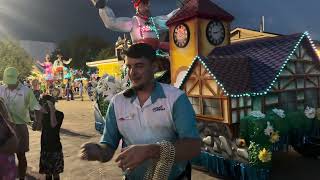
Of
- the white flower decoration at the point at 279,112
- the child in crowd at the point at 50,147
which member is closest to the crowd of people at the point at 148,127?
the child in crowd at the point at 50,147

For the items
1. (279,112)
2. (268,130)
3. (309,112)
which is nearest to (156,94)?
(268,130)

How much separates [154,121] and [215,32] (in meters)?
8.16

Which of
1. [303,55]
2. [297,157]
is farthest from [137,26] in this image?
[297,157]

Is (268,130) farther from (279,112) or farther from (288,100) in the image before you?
(288,100)

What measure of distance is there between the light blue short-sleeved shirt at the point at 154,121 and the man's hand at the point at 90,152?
9.0 inches

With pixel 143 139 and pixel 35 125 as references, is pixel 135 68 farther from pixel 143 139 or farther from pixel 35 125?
pixel 35 125

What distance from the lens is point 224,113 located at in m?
6.69

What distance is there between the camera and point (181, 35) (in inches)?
402

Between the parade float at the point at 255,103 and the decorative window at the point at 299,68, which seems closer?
the parade float at the point at 255,103

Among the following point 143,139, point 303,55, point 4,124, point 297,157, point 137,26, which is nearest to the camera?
point 143,139

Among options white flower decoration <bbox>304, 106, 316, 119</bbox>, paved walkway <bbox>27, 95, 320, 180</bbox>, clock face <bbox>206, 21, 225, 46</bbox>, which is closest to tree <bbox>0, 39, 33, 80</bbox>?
paved walkway <bbox>27, 95, 320, 180</bbox>

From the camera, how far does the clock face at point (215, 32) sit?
9976 millimetres

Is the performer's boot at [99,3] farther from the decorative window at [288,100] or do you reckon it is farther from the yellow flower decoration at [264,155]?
the yellow flower decoration at [264,155]

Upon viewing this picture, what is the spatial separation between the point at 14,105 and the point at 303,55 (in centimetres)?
580
